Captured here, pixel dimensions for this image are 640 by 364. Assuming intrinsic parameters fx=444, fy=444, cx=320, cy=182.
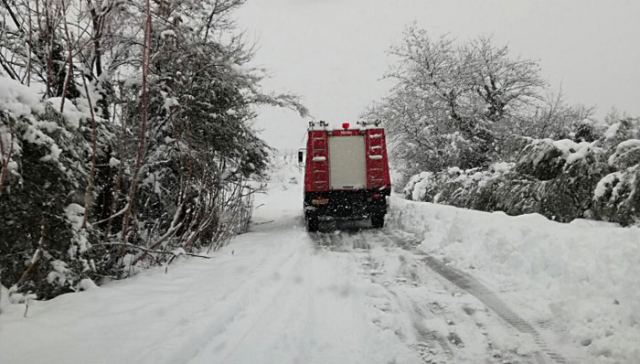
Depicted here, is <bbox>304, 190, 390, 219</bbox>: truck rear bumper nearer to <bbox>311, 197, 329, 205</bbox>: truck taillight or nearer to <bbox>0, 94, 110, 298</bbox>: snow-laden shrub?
<bbox>311, 197, 329, 205</bbox>: truck taillight

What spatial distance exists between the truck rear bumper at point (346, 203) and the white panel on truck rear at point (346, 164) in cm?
27

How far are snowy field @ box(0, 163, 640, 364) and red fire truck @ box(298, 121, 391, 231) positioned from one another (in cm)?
509

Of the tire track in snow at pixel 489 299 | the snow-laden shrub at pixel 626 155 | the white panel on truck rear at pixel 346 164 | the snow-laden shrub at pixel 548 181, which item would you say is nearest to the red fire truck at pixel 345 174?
the white panel on truck rear at pixel 346 164

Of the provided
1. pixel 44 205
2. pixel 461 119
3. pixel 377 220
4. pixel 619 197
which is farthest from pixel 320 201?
pixel 461 119

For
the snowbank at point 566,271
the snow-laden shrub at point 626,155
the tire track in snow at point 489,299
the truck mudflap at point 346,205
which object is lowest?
the tire track in snow at point 489,299

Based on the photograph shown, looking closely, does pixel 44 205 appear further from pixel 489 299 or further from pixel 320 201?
pixel 320 201

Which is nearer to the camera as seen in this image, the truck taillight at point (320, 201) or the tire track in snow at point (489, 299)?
the tire track in snow at point (489, 299)

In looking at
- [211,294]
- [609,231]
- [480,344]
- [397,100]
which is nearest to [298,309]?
[211,294]

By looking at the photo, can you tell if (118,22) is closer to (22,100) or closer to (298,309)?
(22,100)

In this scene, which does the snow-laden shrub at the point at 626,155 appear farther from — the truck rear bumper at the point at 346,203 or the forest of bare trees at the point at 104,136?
the forest of bare trees at the point at 104,136

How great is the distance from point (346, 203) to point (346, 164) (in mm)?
1162

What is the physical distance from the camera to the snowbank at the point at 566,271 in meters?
3.76

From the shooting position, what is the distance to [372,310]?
4656 mm

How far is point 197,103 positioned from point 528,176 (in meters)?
8.71
